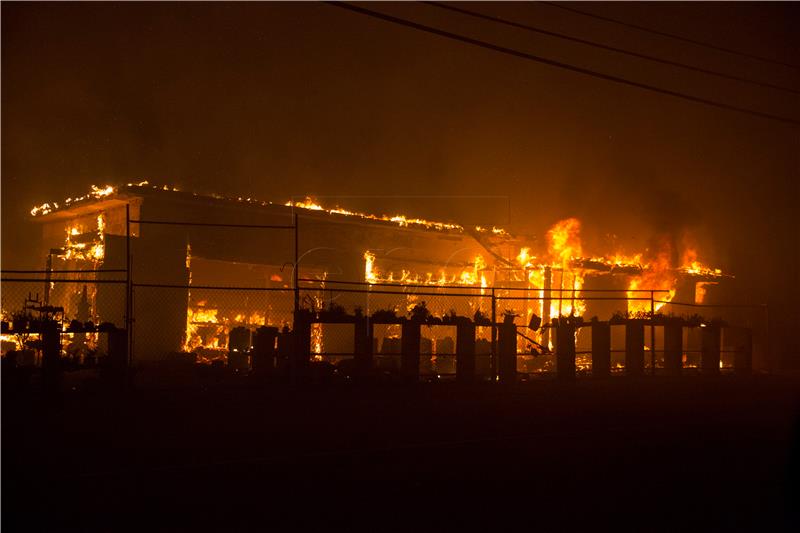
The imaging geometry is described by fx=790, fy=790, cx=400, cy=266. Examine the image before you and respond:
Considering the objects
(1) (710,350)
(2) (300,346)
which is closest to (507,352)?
(2) (300,346)

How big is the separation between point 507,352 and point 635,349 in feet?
15.5

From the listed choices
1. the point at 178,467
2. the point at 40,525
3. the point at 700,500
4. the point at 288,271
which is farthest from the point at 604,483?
the point at 288,271

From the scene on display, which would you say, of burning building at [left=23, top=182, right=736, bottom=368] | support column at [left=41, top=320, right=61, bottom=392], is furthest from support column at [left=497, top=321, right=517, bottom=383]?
support column at [left=41, top=320, right=61, bottom=392]

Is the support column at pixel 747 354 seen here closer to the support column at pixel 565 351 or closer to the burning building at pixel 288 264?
the burning building at pixel 288 264

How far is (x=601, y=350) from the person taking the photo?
64.1 feet

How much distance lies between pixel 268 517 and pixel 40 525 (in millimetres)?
1542

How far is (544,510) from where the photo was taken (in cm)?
609

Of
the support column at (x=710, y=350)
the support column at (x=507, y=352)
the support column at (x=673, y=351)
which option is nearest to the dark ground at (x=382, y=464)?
the support column at (x=507, y=352)

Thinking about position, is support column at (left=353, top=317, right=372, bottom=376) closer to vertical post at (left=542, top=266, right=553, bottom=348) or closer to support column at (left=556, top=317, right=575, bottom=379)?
support column at (left=556, top=317, right=575, bottom=379)

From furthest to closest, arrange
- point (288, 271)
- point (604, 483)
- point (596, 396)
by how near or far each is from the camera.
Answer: point (288, 271) < point (596, 396) < point (604, 483)

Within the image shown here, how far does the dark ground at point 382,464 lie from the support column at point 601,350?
591cm

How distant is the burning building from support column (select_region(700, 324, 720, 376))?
1.34 meters

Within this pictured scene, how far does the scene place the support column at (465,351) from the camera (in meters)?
16.8

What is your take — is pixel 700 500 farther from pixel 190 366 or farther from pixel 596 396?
pixel 190 366
